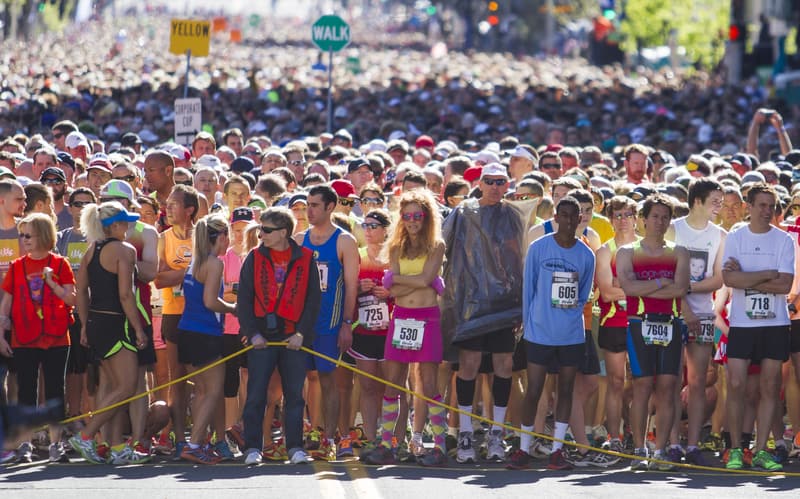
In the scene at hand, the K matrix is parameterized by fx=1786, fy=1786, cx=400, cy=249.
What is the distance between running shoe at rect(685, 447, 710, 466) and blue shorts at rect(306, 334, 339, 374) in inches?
93.0

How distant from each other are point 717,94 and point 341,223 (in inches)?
1024

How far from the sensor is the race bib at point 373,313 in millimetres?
11789

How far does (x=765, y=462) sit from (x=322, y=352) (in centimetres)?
292

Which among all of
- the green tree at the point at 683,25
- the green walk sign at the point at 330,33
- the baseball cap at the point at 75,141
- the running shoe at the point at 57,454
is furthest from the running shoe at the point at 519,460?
the green tree at the point at 683,25

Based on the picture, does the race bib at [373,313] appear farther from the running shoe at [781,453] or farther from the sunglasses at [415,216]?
the running shoe at [781,453]

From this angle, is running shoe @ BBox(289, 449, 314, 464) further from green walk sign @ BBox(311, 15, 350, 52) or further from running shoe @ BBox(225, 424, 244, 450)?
green walk sign @ BBox(311, 15, 350, 52)

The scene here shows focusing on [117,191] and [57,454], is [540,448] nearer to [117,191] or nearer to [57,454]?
[57,454]

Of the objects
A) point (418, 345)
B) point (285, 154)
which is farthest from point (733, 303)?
point (285, 154)

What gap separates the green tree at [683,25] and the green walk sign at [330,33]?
51.5m

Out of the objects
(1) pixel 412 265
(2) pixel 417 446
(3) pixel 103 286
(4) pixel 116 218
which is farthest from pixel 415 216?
(3) pixel 103 286

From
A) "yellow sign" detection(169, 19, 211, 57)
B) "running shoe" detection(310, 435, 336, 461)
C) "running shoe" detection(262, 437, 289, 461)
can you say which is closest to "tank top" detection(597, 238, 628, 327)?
"running shoe" detection(310, 435, 336, 461)

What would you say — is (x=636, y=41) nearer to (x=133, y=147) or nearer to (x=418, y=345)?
(x=133, y=147)

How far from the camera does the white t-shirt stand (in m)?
11.5

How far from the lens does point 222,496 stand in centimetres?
988
